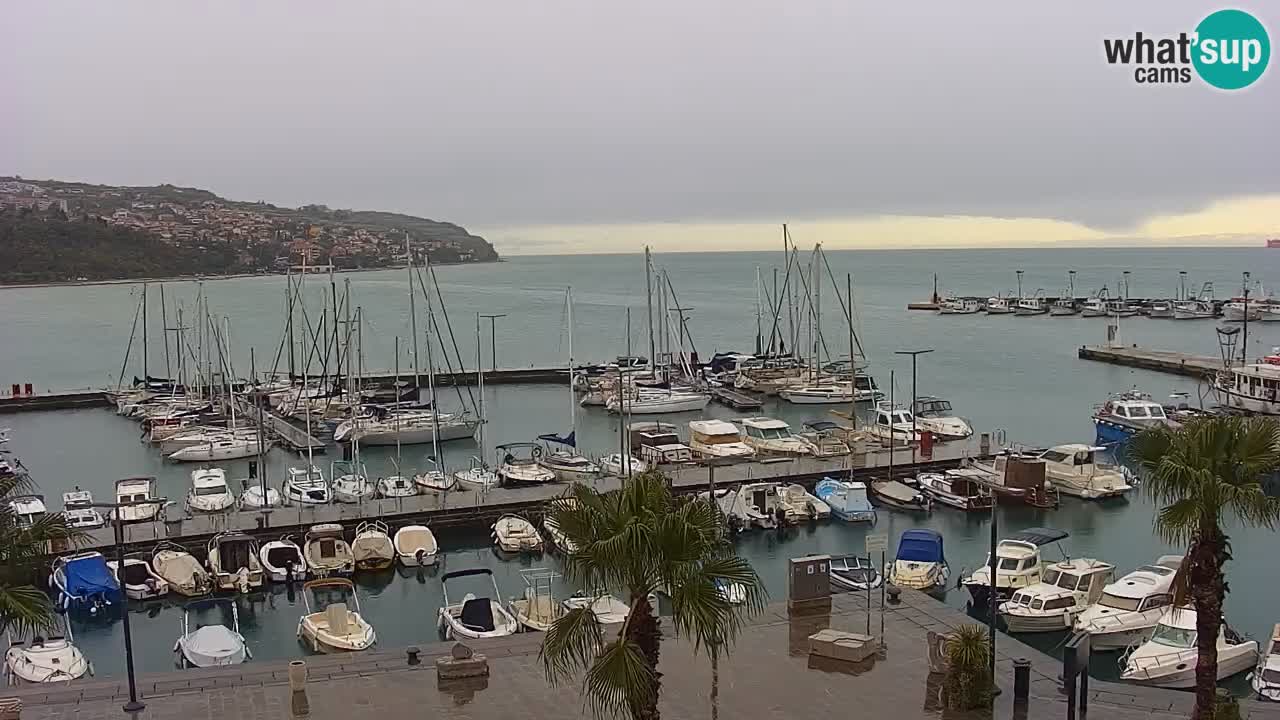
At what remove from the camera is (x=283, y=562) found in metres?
26.4

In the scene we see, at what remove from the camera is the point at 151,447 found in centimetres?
4944

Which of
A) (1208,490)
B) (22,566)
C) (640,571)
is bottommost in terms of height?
(22,566)

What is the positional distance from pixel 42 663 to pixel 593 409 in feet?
136

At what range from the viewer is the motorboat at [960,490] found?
32875 mm

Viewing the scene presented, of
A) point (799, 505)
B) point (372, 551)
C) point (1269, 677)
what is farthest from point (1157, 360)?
point (1269, 677)

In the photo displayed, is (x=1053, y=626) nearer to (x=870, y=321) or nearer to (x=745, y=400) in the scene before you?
(x=745, y=400)

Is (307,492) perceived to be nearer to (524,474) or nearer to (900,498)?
(524,474)

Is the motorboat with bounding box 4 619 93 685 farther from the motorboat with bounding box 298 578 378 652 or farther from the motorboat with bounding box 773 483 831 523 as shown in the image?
the motorboat with bounding box 773 483 831 523

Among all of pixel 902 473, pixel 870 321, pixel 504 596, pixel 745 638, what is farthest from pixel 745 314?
pixel 745 638

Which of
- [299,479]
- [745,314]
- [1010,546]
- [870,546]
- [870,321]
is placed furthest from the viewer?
[745,314]

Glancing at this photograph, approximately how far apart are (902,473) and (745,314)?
352 feet

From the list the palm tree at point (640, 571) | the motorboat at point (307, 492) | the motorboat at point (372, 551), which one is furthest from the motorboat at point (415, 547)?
the palm tree at point (640, 571)

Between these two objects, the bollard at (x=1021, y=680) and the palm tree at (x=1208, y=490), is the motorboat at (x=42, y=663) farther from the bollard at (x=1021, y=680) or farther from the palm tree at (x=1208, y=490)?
the palm tree at (x=1208, y=490)

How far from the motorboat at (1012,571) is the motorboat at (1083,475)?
10387 millimetres
